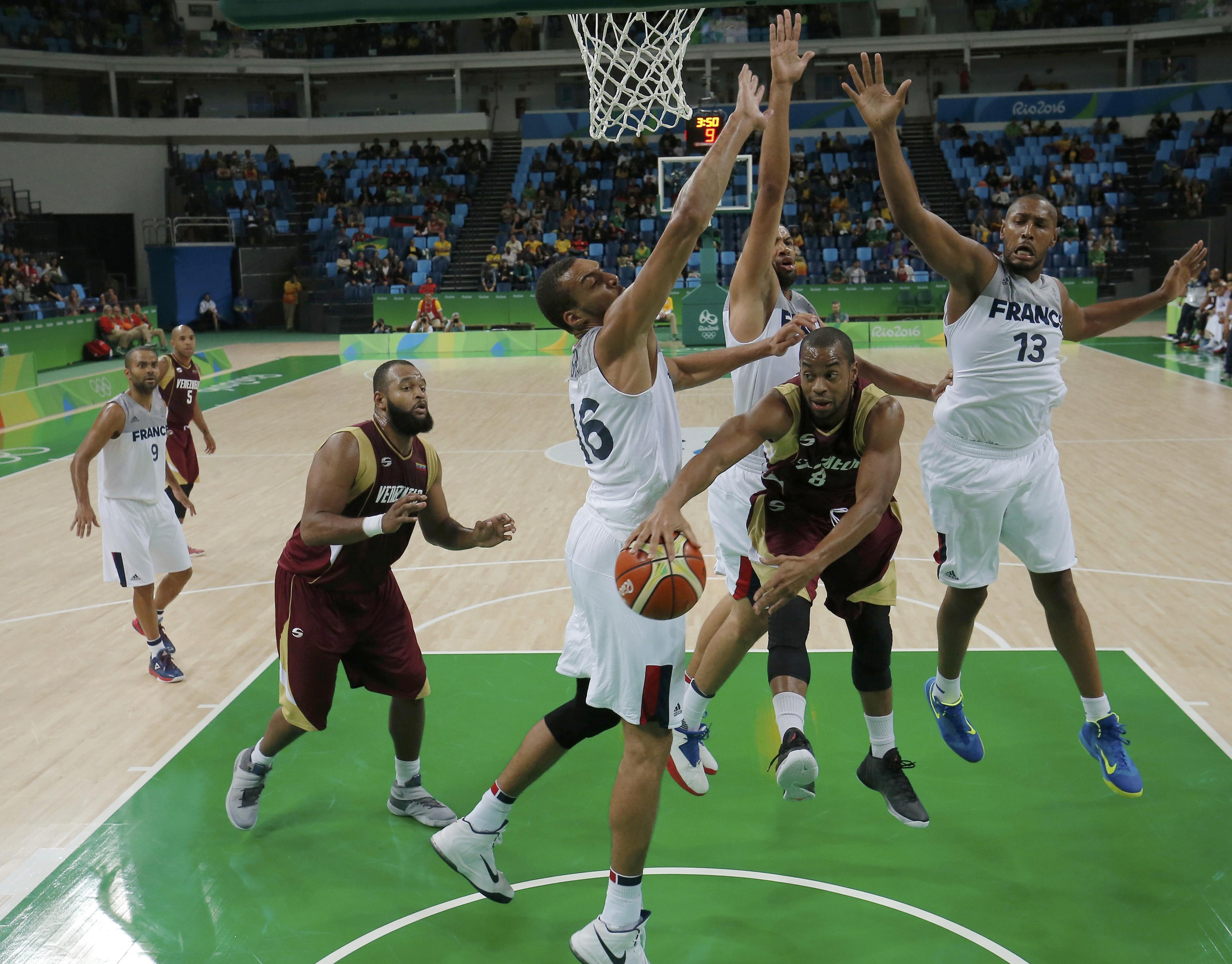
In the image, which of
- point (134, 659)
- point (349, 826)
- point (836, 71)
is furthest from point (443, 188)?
point (349, 826)

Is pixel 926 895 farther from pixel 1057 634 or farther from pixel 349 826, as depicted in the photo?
pixel 349 826

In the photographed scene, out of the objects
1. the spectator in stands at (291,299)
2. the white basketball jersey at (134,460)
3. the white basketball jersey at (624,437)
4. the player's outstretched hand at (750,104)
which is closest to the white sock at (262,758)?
the white basketball jersey at (624,437)

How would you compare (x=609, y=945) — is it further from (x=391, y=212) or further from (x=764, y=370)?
(x=391, y=212)

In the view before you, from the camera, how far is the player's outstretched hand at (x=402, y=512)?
389cm

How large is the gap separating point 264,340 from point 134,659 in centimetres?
2238

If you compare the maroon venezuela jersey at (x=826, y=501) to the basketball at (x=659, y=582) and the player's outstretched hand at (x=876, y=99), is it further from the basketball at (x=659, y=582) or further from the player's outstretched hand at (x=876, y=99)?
the player's outstretched hand at (x=876, y=99)

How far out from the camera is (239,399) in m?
17.3

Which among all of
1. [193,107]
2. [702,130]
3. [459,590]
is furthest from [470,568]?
[193,107]

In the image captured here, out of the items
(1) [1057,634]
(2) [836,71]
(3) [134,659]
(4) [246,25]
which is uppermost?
(2) [836,71]

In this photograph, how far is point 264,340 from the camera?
27.6 meters

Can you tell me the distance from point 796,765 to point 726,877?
55cm

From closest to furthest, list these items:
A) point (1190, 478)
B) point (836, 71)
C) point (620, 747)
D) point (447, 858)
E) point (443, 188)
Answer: point (447, 858) → point (620, 747) → point (1190, 478) → point (443, 188) → point (836, 71)

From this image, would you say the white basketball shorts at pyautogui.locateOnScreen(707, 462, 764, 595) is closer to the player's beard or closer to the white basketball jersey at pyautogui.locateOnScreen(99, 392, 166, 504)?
the player's beard

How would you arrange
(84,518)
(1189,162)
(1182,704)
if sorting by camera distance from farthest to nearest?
(1189,162)
(84,518)
(1182,704)
